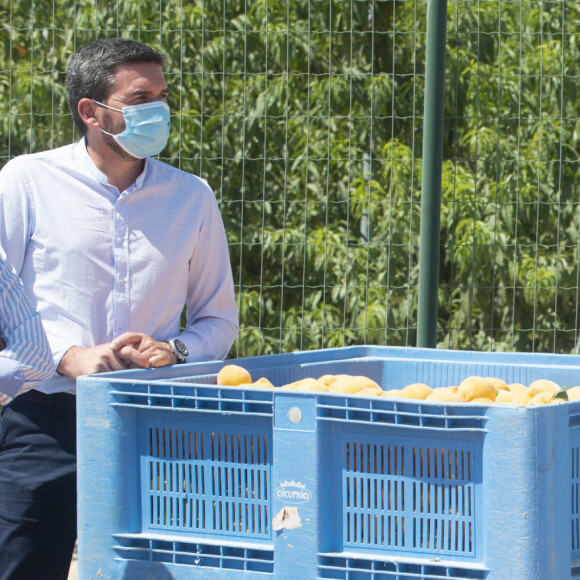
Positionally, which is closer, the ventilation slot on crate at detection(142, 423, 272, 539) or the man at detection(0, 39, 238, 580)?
the ventilation slot on crate at detection(142, 423, 272, 539)

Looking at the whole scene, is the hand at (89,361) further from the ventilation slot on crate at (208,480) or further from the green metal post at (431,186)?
the green metal post at (431,186)

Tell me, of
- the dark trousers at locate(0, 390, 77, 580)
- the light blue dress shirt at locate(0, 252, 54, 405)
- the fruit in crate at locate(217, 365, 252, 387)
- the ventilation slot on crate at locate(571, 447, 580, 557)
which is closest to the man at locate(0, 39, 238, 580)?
the dark trousers at locate(0, 390, 77, 580)

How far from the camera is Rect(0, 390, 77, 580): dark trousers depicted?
8.02ft

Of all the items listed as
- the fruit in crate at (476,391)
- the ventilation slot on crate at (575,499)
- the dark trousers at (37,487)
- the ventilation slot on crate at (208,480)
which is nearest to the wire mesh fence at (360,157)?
the dark trousers at (37,487)

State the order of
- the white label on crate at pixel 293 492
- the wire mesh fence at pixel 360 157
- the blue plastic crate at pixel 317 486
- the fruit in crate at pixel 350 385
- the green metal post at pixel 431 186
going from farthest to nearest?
the wire mesh fence at pixel 360 157 < the green metal post at pixel 431 186 < the fruit in crate at pixel 350 385 < the white label on crate at pixel 293 492 < the blue plastic crate at pixel 317 486

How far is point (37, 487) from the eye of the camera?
2.46 m

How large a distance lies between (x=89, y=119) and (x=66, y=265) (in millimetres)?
368

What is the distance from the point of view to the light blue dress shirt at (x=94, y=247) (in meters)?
2.50

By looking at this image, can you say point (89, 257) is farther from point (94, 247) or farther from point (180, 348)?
point (180, 348)

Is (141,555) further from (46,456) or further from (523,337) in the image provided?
(523,337)

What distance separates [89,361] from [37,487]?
329mm

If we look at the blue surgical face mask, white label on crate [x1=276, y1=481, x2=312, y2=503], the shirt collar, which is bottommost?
white label on crate [x1=276, y1=481, x2=312, y2=503]

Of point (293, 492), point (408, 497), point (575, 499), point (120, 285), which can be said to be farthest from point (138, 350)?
point (575, 499)

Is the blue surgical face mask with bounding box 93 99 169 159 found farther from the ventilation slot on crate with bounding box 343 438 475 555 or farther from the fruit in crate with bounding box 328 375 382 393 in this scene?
the ventilation slot on crate with bounding box 343 438 475 555
